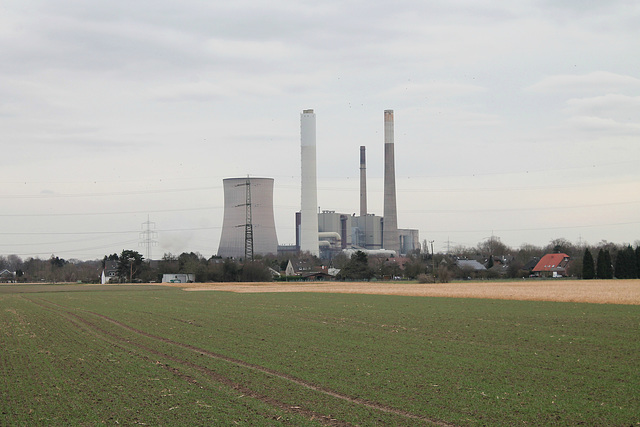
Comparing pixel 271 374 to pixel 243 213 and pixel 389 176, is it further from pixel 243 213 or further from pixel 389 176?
pixel 389 176

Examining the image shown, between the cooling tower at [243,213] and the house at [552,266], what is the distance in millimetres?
48806

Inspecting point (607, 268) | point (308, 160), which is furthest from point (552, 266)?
point (308, 160)

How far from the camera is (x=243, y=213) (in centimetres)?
11662

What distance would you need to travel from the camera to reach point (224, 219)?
120 m

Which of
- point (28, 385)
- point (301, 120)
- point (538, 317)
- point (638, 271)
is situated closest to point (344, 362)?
point (28, 385)

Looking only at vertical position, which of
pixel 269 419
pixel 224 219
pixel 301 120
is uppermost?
pixel 301 120

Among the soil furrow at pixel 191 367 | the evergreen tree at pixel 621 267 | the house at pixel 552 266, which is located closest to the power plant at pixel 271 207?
the house at pixel 552 266

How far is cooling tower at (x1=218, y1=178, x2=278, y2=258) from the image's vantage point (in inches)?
4530

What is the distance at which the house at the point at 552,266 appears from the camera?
116 meters

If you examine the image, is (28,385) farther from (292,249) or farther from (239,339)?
(292,249)

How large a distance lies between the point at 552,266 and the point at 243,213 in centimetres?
5549

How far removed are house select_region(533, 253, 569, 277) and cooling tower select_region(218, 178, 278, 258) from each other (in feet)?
160

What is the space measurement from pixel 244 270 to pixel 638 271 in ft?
191

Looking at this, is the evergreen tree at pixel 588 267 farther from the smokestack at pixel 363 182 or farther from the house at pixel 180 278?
the smokestack at pixel 363 182
